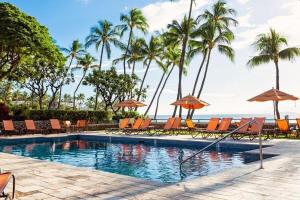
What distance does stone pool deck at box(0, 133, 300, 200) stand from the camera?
5.21 metres

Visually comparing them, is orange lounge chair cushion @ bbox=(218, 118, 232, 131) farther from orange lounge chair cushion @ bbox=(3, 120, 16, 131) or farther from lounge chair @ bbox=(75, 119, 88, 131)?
orange lounge chair cushion @ bbox=(3, 120, 16, 131)

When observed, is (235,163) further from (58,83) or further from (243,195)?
(58,83)

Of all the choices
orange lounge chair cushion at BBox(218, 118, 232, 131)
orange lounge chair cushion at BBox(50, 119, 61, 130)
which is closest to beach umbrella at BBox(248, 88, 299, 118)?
orange lounge chair cushion at BBox(218, 118, 232, 131)

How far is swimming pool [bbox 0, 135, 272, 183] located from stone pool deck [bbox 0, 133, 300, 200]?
192 cm

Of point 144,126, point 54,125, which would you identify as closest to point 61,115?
point 54,125

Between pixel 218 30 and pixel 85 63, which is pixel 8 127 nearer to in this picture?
Answer: pixel 218 30

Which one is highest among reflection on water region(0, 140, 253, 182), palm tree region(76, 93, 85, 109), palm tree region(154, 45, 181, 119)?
palm tree region(154, 45, 181, 119)

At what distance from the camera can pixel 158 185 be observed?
5.87 meters

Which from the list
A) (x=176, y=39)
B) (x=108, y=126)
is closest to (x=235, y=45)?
(x=176, y=39)

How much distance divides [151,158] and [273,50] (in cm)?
2142

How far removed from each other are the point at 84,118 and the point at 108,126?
6.34ft

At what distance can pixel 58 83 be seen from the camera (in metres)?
37.2

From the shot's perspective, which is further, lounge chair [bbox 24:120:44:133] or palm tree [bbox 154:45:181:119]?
palm tree [bbox 154:45:181:119]

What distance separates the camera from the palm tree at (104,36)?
40906 mm
